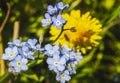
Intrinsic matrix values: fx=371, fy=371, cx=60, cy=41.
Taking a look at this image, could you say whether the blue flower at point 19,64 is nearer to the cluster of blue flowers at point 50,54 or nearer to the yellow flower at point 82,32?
the cluster of blue flowers at point 50,54

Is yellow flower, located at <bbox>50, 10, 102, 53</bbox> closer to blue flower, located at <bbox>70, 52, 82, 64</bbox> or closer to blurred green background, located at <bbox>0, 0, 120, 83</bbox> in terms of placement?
blurred green background, located at <bbox>0, 0, 120, 83</bbox>

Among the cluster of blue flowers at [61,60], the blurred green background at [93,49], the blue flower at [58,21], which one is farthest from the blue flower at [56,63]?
the blurred green background at [93,49]

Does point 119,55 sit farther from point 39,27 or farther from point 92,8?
point 39,27

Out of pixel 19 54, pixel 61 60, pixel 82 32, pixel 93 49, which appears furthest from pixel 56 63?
pixel 93 49

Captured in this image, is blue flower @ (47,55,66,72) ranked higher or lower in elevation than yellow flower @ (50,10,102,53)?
lower

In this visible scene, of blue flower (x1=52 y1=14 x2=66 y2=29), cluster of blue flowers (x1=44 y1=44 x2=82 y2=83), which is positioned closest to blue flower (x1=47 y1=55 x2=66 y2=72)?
cluster of blue flowers (x1=44 y1=44 x2=82 y2=83)

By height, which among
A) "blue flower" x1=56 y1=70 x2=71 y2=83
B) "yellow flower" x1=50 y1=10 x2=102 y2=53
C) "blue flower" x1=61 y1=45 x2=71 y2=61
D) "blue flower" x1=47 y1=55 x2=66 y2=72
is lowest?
"blue flower" x1=56 y1=70 x2=71 y2=83
